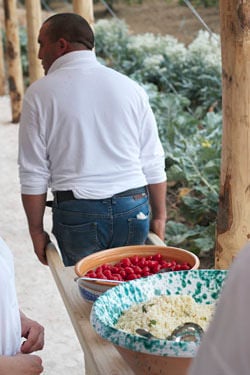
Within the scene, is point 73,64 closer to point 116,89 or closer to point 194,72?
point 116,89

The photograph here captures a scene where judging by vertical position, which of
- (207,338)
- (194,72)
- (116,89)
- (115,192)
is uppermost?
(207,338)

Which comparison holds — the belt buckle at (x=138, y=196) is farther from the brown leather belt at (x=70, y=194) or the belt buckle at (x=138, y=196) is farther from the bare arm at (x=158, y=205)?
the bare arm at (x=158, y=205)

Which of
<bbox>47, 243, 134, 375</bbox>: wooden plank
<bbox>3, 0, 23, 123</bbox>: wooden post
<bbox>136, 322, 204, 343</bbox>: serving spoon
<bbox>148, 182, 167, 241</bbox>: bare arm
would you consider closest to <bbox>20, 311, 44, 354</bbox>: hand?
<bbox>47, 243, 134, 375</bbox>: wooden plank

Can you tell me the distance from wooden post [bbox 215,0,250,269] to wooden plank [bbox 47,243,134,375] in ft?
2.46

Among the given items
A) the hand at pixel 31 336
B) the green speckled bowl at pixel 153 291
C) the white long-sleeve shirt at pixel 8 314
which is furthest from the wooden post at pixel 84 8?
the green speckled bowl at pixel 153 291

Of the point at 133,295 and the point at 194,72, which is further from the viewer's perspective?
the point at 194,72

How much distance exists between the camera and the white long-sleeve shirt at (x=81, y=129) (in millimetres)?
2953

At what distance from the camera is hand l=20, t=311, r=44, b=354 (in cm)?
229

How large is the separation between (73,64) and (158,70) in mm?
7942

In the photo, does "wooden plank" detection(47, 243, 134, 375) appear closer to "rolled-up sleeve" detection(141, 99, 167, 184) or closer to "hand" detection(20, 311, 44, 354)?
"hand" detection(20, 311, 44, 354)

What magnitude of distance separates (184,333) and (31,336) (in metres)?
0.69

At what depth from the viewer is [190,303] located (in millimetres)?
1968

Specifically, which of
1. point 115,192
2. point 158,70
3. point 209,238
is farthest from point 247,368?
point 158,70

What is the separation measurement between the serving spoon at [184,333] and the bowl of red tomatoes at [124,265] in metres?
0.40
